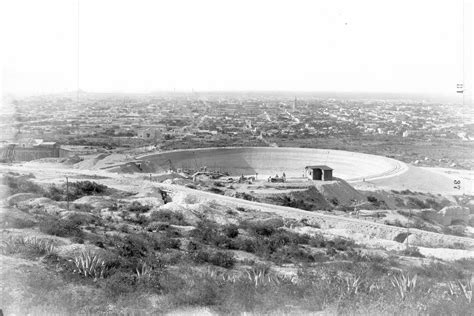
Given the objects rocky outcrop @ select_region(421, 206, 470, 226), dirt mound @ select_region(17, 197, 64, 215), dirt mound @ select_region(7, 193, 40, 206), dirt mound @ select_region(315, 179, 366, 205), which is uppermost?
dirt mound @ select_region(7, 193, 40, 206)

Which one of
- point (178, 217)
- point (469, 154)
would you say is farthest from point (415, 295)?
point (469, 154)

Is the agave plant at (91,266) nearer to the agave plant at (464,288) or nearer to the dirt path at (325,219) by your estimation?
the agave plant at (464,288)

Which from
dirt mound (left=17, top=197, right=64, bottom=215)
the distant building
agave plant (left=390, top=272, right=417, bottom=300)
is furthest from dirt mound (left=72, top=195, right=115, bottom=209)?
the distant building

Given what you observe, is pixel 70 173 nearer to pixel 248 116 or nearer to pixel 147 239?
pixel 147 239

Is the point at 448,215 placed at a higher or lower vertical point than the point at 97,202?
lower

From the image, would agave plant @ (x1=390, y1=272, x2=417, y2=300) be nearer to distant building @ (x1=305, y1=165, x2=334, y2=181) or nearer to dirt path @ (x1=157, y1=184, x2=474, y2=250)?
dirt path @ (x1=157, y1=184, x2=474, y2=250)

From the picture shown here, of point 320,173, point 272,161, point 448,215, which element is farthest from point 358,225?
point 272,161

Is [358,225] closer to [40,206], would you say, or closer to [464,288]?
[464,288]
